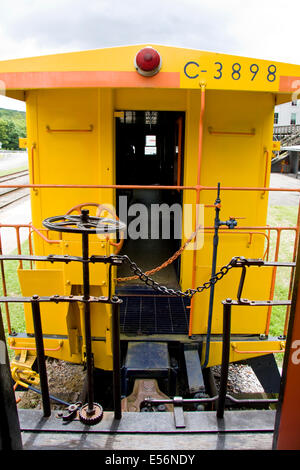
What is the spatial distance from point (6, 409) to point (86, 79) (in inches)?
101

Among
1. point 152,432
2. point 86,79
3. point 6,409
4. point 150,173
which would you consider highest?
point 86,79

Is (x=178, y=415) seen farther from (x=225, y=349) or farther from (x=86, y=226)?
(x=86, y=226)

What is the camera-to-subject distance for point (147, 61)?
9.06 feet

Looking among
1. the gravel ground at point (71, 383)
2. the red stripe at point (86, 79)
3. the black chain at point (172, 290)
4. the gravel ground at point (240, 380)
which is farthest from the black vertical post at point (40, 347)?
the gravel ground at point (240, 380)

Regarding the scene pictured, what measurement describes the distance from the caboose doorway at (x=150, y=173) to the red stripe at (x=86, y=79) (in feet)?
4.32

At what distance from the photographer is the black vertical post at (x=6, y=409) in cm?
138

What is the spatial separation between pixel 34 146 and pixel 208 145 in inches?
73.0

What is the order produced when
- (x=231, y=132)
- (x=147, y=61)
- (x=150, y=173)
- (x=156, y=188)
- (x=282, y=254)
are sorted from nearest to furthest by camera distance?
(x=147, y=61), (x=156, y=188), (x=231, y=132), (x=282, y=254), (x=150, y=173)

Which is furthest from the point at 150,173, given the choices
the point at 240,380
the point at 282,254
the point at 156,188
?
the point at 156,188

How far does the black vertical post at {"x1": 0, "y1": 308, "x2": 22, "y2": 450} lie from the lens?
4.52ft
